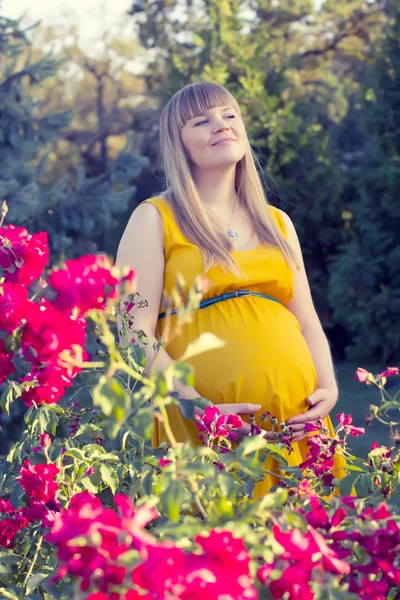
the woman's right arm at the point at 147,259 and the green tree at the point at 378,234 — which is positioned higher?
the woman's right arm at the point at 147,259

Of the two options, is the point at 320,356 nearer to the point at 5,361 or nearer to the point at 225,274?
the point at 225,274

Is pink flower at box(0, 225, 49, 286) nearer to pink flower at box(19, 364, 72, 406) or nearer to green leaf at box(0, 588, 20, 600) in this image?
pink flower at box(19, 364, 72, 406)

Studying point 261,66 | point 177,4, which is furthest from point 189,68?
point 177,4

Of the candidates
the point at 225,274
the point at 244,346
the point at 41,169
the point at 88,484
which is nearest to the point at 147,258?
the point at 225,274

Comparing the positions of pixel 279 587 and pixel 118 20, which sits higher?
pixel 279 587

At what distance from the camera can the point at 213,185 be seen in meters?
2.43

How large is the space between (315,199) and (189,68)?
107 inches

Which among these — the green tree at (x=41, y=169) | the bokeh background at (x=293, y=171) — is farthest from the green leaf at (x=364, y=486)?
the green tree at (x=41, y=169)

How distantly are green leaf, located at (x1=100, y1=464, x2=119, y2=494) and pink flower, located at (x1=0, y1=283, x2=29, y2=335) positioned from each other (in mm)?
393

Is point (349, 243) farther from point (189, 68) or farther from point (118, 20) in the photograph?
point (118, 20)

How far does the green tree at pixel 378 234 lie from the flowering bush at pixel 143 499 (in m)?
7.27

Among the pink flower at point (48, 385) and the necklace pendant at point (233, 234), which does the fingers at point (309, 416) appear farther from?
the pink flower at point (48, 385)

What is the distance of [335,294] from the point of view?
919 centimetres

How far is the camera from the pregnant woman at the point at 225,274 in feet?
7.21
